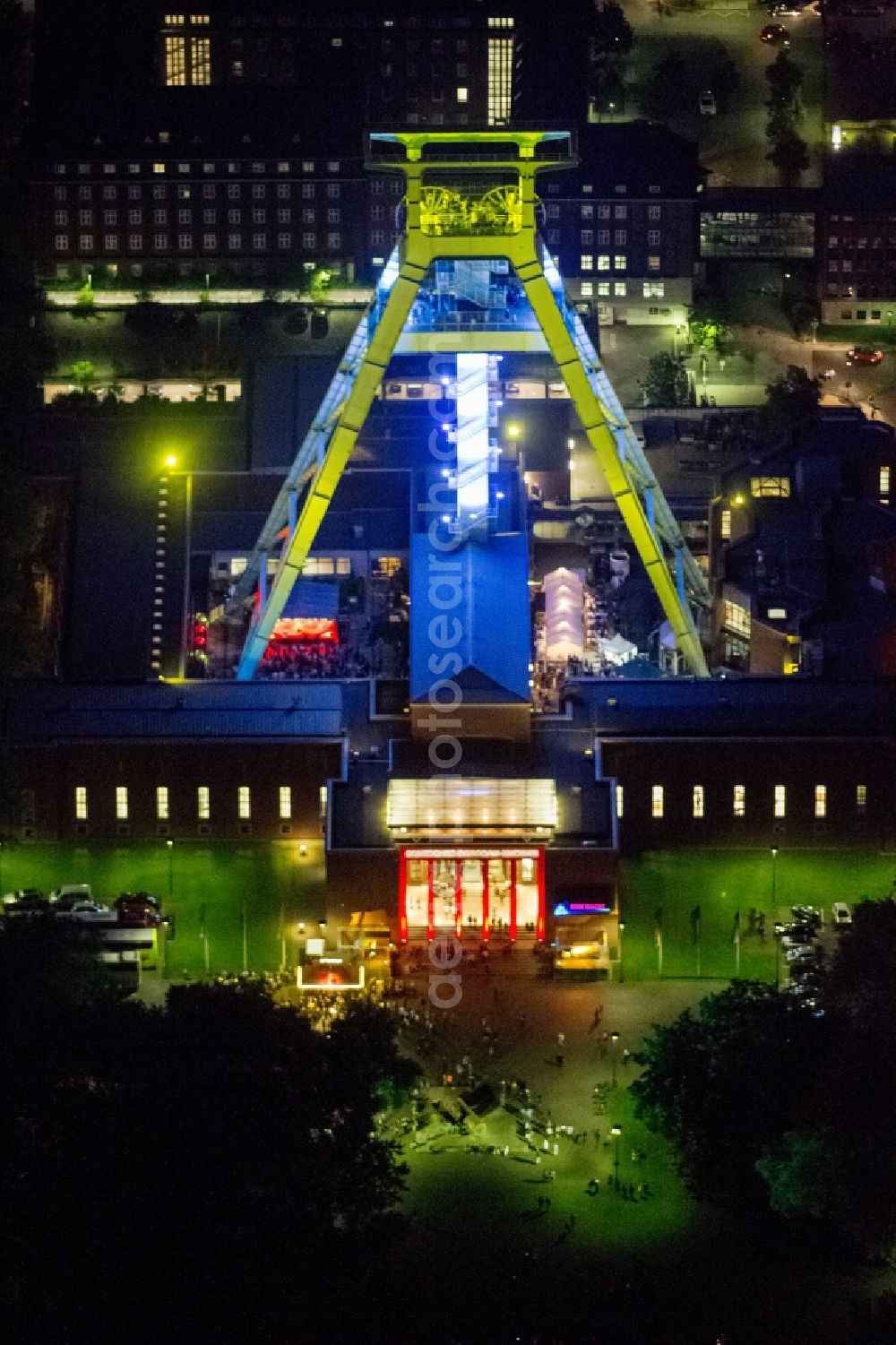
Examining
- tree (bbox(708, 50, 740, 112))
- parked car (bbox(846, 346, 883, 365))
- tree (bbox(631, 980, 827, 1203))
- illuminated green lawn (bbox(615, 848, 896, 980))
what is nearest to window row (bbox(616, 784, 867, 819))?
illuminated green lawn (bbox(615, 848, 896, 980))

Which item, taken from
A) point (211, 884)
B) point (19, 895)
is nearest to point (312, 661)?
point (211, 884)

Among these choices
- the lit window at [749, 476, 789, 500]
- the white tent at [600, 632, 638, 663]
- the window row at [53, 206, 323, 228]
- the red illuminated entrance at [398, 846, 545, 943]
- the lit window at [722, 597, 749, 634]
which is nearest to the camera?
the red illuminated entrance at [398, 846, 545, 943]

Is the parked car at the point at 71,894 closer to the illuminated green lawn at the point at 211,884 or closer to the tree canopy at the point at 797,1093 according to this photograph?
the illuminated green lawn at the point at 211,884

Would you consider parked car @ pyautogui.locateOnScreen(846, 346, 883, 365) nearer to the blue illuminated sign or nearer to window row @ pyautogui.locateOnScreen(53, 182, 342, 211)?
window row @ pyautogui.locateOnScreen(53, 182, 342, 211)

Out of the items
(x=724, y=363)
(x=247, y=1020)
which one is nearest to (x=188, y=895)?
(x=247, y=1020)

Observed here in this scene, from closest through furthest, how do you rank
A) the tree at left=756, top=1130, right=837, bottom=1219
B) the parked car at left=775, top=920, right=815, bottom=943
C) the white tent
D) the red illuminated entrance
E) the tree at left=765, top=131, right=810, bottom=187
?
the tree at left=756, top=1130, right=837, bottom=1219
the parked car at left=775, top=920, right=815, bottom=943
the red illuminated entrance
the white tent
the tree at left=765, top=131, right=810, bottom=187

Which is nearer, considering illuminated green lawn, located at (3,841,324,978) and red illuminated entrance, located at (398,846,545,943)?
illuminated green lawn, located at (3,841,324,978)
